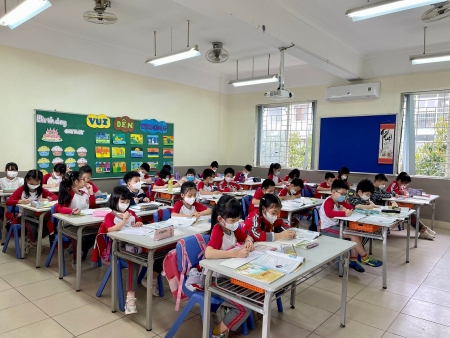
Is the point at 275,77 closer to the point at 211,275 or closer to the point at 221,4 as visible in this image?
the point at 221,4

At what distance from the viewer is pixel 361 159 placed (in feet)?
23.5

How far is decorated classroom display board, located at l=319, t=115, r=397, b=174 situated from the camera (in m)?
6.82

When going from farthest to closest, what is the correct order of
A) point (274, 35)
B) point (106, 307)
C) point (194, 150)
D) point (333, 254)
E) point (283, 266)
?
point (194, 150)
point (274, 35)
point (106, 307)
point (333, 254)
point (283, 266)

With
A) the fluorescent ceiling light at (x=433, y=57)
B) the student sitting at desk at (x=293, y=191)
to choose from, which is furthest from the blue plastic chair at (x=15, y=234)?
the fluorescent ceiling light at (x=433, y=57)

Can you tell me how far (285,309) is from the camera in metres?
2.92

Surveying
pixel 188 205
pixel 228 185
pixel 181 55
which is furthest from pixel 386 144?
pixel 188 205

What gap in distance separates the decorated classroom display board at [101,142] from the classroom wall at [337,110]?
220cm

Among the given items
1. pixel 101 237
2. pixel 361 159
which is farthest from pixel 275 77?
pixel 101 237

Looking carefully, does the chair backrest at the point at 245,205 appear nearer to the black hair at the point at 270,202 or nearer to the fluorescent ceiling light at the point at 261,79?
the black hair at the point at 270,202

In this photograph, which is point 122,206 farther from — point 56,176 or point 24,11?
point 56,176

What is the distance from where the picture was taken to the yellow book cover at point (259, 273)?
1746 millimetres

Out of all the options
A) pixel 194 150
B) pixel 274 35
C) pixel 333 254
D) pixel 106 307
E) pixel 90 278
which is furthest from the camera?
pixel 194 150

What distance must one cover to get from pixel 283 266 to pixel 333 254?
0.52m

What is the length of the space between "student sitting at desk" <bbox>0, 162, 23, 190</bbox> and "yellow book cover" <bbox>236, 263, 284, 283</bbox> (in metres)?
4.44
